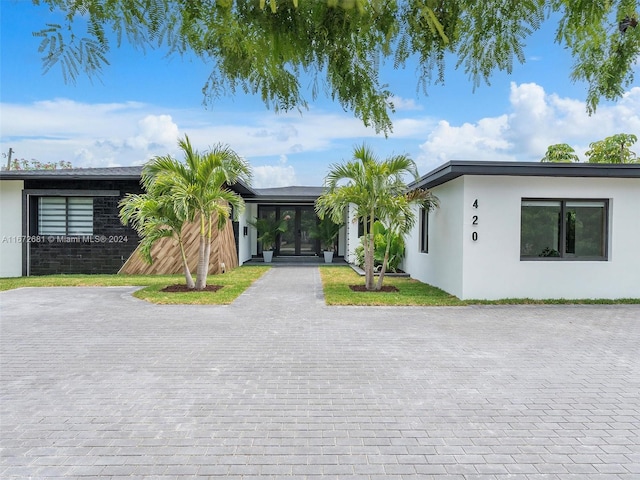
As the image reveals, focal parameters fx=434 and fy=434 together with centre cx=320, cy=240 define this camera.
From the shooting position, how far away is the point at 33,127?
292 cm

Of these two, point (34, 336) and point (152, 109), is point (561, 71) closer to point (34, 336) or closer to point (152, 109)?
point (152, 109)

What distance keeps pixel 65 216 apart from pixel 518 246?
47.1ft

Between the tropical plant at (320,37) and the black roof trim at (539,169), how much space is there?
258 inches

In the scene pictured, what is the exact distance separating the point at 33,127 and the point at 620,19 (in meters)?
3.90

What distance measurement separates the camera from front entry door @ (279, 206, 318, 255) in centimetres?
2178

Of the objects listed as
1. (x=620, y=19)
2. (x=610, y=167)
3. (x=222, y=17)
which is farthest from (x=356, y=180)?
(x=222, y=17)

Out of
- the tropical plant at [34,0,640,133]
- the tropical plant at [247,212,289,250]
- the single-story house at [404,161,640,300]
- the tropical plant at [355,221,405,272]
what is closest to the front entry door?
the tropical plant at [247,212,289,250]

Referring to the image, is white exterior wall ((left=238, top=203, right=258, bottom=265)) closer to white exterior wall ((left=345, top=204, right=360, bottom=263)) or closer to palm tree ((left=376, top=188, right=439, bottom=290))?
white exterior wall ((left=345, top=204, right=360, bottom=263))

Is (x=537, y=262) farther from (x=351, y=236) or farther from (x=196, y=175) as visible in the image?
(x=351, y=236)

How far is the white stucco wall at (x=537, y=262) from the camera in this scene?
31.5ft

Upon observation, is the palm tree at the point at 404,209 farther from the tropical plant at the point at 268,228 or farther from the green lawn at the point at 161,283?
the tropical plant at the point at 268,228

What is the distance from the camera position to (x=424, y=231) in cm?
1340

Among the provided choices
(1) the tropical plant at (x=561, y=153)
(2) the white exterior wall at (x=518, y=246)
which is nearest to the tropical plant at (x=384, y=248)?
(2) the white exterior wall at (x=518, y=246)

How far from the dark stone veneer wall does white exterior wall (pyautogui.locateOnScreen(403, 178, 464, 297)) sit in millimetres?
9781
